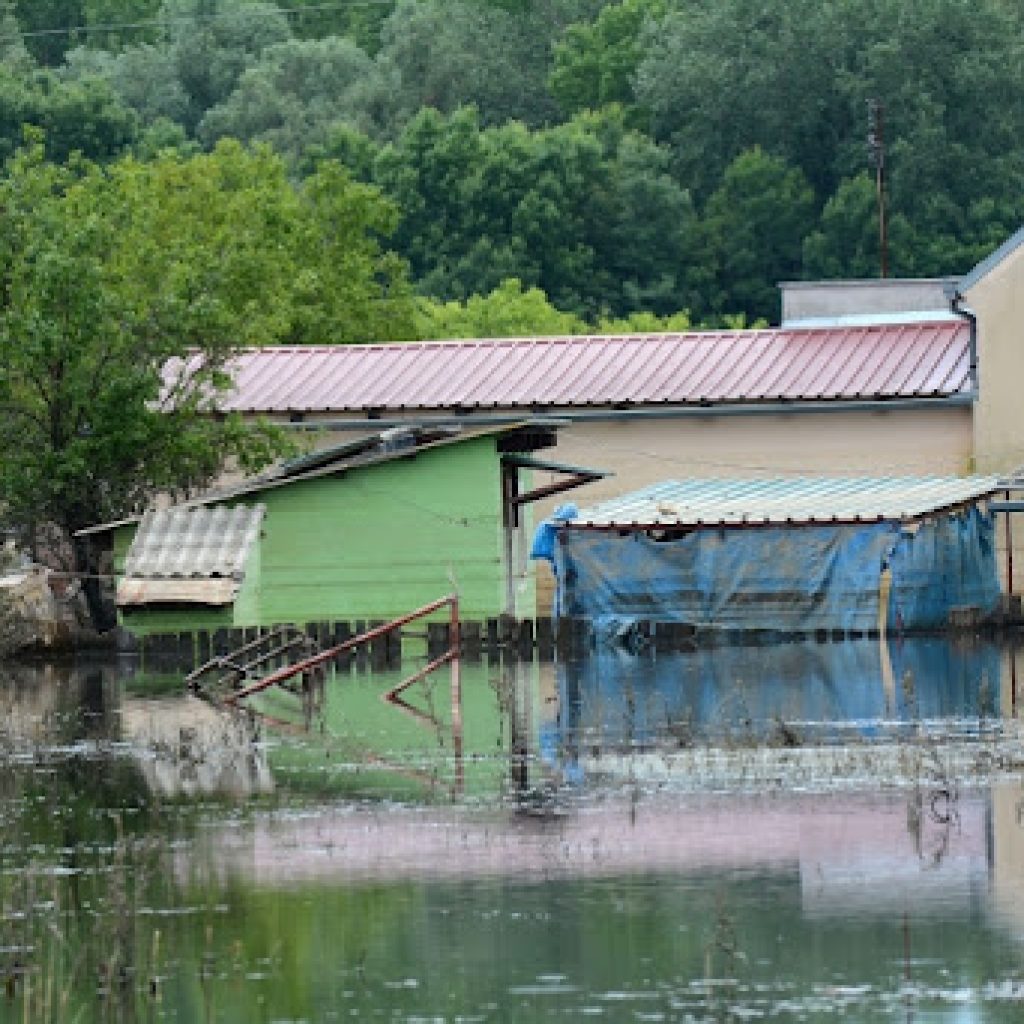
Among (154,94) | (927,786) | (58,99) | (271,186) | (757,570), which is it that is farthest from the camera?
(154,94)

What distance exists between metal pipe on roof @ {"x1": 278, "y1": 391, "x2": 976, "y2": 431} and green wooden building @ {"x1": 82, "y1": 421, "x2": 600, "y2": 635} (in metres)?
3.96

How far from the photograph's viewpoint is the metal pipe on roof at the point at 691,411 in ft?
159

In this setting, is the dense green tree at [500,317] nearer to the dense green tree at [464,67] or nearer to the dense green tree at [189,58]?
the dense green tree at [464,67]

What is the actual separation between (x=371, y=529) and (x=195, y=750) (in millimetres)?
17667

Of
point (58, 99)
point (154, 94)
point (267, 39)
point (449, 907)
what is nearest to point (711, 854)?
point (449, 907)

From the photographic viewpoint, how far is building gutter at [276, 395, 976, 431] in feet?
159

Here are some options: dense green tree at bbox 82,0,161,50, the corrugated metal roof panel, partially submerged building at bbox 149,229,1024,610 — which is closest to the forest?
dense green tree at bbox 82,0,161,50

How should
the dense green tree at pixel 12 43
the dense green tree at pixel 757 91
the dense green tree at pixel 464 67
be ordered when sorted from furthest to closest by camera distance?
the dense green tree at pixel 12 43 → the dense green tree at pixel 464 67 → the dense green tree at pixel 757 91

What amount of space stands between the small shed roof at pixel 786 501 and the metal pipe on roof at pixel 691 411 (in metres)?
1.27

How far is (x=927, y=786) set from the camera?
2244 centimetres

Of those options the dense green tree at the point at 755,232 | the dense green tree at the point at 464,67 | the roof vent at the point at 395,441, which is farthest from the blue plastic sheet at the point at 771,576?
the dense green tree at the point at 464,67

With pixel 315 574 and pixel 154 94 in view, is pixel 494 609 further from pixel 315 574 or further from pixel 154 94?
pixel 154 94

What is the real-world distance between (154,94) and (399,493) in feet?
274

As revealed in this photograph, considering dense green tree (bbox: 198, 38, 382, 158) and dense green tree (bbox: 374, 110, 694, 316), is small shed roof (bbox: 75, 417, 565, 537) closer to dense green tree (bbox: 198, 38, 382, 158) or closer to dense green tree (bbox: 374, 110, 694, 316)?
dense green tree (bbox: 374, 110, 694, 316)
